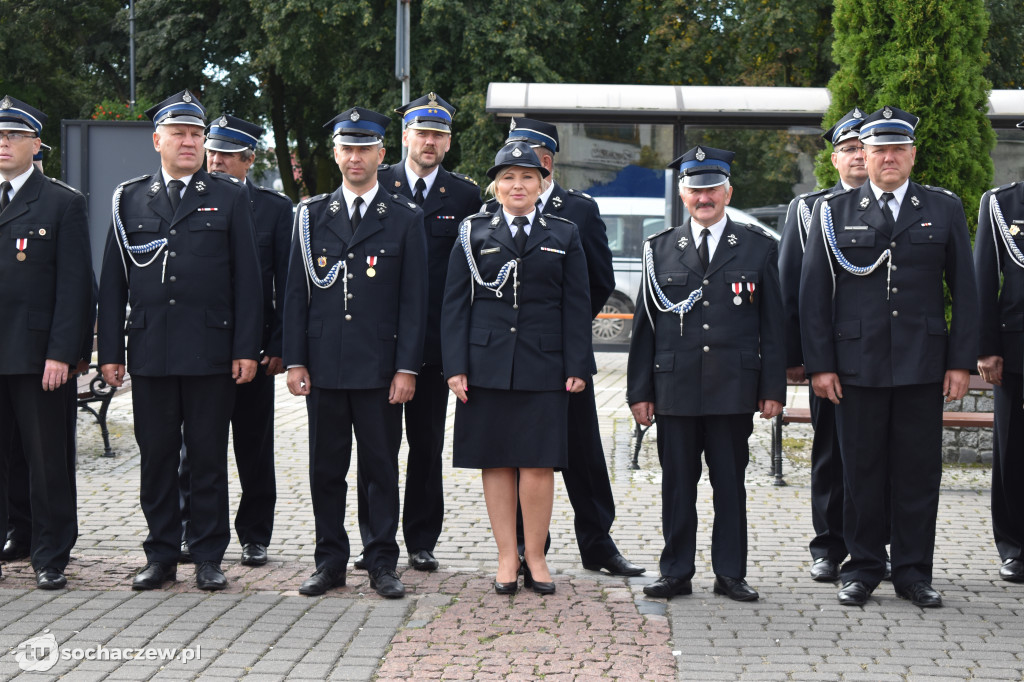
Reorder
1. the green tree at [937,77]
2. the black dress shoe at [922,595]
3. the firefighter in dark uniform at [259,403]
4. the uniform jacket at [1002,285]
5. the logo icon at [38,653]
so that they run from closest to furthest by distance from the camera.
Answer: the logo icon at [38,653], the black dress shoe at [922,595], the uniform jacket at [1002,285], the firefighter in dark uniform at [259,403], the green tree at [937,77]

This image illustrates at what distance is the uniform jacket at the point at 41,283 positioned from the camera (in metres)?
→ 5.94

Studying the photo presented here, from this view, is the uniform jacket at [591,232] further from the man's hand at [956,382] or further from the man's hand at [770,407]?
the man's hand at [956,382]

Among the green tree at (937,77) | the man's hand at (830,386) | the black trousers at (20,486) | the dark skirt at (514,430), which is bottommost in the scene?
the black trousers at (20,486)

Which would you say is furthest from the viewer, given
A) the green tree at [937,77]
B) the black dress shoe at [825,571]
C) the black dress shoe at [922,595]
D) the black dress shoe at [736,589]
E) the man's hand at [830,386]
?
the green tree at [937,77]

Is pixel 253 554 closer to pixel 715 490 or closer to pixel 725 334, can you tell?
pixel 715 490

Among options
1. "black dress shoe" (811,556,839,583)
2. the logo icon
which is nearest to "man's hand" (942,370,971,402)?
"black dress shoe" (811,556,839,583)

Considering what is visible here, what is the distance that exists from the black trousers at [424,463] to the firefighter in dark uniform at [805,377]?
178 cm

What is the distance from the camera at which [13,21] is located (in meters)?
31.5

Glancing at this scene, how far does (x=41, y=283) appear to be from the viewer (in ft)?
19.7

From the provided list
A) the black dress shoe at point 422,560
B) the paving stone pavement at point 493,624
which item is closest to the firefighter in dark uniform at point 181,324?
the paving stone pavement at point 493,624

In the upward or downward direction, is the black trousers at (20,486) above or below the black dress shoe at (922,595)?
above

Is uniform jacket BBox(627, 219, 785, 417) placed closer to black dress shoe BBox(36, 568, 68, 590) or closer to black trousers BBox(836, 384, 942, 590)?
black trousers BBox(836, 384, 942, 590)

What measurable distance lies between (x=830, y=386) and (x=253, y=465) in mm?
2933

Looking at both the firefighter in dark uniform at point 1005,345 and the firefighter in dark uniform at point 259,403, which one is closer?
the firefighter in dark uniform at point 1005,345
